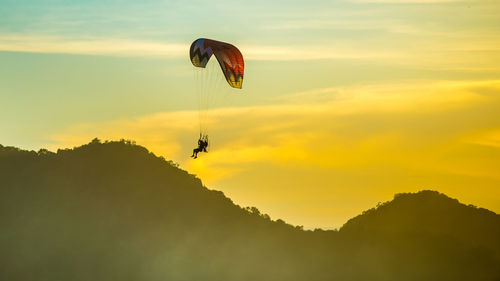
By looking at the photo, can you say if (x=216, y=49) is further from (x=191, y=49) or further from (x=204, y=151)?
(x=204, y=151)

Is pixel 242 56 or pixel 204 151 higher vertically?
pixel 242 56

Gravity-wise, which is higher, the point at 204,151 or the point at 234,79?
the point at 234,79

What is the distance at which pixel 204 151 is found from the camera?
9750 cm

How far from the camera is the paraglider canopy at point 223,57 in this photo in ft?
325

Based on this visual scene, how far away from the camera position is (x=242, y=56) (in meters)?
101

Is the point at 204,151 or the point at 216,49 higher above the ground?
the point at 216,49

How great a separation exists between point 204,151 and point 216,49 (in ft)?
32.1

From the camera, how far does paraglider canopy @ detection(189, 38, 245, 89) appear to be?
99.1 metres

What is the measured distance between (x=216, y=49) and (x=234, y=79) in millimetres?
3290

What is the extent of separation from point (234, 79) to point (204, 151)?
7436 mm

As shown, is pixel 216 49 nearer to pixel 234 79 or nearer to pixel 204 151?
pixel 234 79

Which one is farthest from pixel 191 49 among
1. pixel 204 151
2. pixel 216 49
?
pixel 204 151

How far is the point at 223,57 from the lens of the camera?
9931 centimetres

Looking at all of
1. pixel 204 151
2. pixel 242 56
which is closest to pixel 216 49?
pixel 242 56
